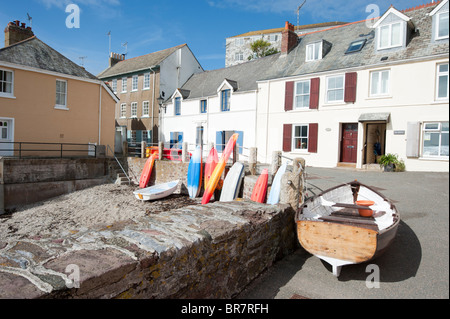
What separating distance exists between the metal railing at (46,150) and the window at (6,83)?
8.74ft

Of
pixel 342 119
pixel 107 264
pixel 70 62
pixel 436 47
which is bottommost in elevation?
pixel 107 264

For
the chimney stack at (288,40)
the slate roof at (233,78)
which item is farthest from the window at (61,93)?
the chimney stack at (288,40)

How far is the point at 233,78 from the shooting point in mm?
22812

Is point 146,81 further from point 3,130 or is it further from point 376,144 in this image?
point 376,144

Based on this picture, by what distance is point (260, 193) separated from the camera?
342 inches

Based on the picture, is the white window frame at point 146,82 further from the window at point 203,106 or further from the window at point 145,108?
the window at point 203,106

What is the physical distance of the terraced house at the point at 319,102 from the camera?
144 centimetres

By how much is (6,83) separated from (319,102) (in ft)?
52.6

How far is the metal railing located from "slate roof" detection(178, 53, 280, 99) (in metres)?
9.65

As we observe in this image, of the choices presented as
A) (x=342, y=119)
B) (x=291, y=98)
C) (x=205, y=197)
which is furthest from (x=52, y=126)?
(x=342, y=119)

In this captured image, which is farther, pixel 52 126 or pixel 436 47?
pixel 52 126

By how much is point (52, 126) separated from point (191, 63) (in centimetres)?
1618

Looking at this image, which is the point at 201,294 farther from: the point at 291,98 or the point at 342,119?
the point at 291,98

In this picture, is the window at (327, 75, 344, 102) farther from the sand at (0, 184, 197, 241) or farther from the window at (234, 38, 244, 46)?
the window at (234, 38, 244, 46)
